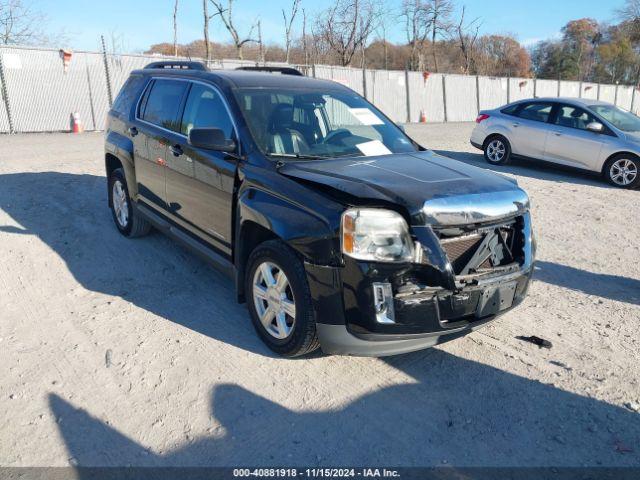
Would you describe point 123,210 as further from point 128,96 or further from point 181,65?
point 181,65

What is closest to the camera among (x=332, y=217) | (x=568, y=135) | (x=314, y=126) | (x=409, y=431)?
(x=409, y=431)

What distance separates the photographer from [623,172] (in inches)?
385

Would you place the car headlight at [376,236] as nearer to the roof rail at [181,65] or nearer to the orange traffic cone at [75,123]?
the roof rail at [181,65]

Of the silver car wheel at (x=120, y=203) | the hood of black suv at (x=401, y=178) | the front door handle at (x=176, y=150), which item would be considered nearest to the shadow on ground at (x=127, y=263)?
the silver car wheel at (x=120, y=203)

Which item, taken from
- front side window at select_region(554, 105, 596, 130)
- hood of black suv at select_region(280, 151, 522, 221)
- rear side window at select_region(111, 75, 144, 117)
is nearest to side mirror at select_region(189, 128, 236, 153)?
hood of black suv at select_region(280, 151, 522, 221)

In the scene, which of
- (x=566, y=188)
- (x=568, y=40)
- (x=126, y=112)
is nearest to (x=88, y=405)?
(x=126, y=112)

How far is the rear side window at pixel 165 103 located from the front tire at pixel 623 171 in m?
8.38

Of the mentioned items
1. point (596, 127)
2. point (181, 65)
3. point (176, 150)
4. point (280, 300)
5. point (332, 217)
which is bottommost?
point (280, 300)

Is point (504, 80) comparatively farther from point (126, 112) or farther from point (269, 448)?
point (269, 448)

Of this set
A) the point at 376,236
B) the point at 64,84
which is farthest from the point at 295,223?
the point at 64,84

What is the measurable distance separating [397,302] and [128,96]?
432cm

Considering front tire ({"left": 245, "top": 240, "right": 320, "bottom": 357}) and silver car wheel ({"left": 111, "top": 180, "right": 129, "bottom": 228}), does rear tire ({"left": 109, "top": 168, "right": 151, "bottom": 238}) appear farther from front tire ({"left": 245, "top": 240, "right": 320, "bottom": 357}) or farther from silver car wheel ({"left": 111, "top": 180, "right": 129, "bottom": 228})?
front tire ({"left": 245, "top": 240, "right": 320, "bottom": 357})

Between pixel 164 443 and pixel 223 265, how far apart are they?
1.61 meters

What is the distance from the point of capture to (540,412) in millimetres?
3146
